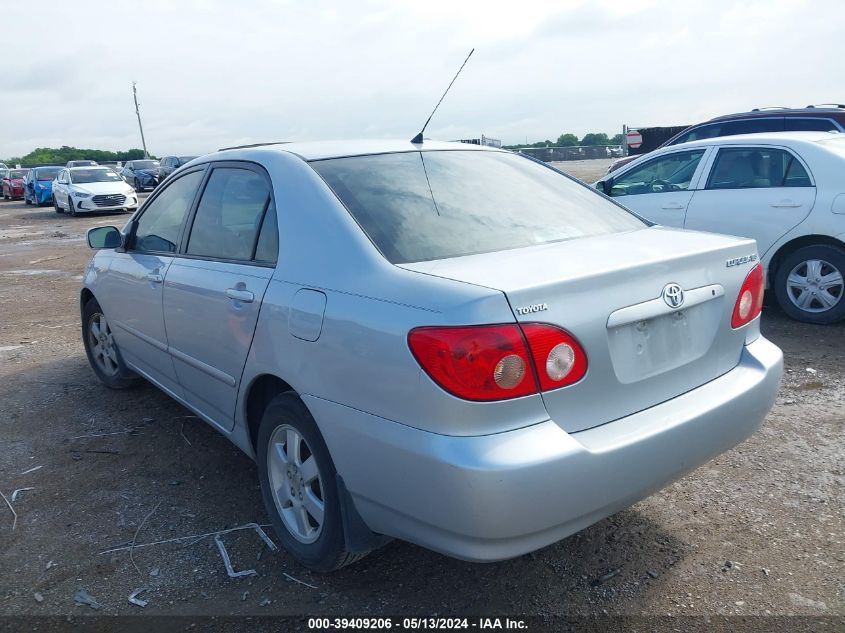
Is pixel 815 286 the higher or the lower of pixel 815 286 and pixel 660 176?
the lower

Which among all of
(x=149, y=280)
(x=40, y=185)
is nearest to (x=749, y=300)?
(x=149, y=280)

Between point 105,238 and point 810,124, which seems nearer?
point 105,238

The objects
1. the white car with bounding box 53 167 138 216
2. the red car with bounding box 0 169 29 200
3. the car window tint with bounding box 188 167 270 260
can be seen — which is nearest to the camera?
the car window tint with bounding box 188 167 270 260

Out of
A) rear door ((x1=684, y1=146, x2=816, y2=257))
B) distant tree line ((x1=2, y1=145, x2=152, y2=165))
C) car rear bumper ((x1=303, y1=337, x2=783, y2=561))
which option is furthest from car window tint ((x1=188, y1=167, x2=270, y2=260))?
distant tree line ((x1=2, y1=145, x2=152, y2=165))

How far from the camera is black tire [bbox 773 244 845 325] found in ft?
19.7

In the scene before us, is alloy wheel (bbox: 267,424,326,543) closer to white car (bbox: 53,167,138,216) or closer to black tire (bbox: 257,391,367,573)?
black tire (bbox: 257,391,367,573)

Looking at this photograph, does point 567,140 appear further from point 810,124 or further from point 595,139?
point 810,124

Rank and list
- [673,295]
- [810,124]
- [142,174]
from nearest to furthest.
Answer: [673,295], [810,124], [142,174]

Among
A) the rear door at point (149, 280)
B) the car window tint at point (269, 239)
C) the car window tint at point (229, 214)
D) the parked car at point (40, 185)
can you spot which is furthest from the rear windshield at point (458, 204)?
the parked car at point (40, 185)

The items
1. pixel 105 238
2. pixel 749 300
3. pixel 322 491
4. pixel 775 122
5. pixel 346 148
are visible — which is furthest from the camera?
pixel 775 122

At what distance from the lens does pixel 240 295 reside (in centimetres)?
310

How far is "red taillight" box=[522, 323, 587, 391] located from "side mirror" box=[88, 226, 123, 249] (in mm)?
3383

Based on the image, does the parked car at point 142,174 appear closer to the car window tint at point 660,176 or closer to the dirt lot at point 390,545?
the car window tint at point 660,176

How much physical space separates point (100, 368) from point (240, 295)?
278 centimetres
